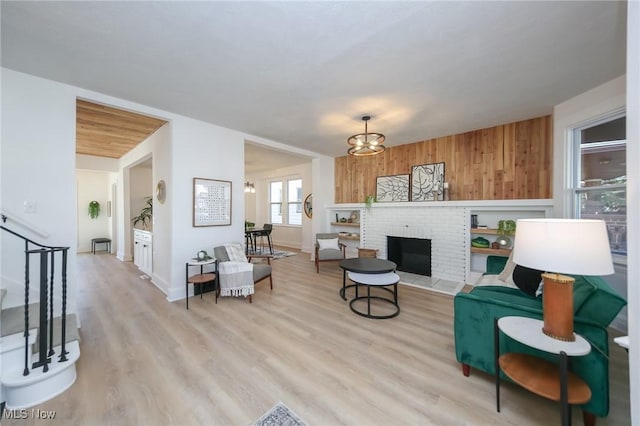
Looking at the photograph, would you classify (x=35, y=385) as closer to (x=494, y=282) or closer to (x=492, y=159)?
(x=494, y=282)

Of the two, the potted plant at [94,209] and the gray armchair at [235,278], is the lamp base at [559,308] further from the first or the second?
the potted plant at [94,209]

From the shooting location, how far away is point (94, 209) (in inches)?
284

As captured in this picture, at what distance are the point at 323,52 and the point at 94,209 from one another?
862 centimetres

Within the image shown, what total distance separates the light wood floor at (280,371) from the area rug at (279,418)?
0.15 feet

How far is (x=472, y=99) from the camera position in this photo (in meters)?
3.05

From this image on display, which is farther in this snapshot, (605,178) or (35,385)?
(605,178)

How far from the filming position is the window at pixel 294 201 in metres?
7.65

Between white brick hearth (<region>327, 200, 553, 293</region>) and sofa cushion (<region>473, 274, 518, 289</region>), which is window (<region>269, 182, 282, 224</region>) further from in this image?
sofa cushion (<region>473, 274, 518, 289</region>)

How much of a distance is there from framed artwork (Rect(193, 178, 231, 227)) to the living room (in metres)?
0.10

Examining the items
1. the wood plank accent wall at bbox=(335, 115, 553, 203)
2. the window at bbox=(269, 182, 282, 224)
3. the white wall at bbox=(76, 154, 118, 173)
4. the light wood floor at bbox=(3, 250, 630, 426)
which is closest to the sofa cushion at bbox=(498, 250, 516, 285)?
the light wood floor at bbox=(3, 250, 630, 426)

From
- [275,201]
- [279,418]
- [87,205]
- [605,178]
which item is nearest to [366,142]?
[605,178]

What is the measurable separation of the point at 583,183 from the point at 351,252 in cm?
415

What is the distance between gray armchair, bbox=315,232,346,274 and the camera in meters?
4.88

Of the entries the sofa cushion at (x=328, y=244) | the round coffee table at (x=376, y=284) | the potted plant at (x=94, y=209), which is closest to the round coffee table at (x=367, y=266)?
the round coffee table at (x=376, y=284)
